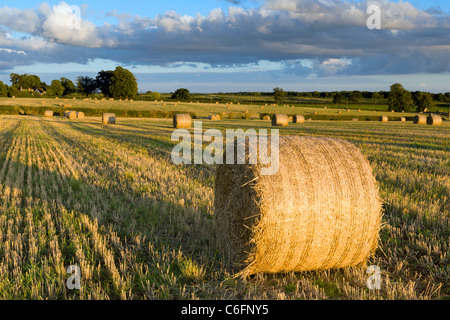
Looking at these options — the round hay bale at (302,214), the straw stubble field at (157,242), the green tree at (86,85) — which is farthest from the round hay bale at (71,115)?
the green tree at (86,85)

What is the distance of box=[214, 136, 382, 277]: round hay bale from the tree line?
93324mm

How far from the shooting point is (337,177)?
502cm

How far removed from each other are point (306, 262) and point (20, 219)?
485cm

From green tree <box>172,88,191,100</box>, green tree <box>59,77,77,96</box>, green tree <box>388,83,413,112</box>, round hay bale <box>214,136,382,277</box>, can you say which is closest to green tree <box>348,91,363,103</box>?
green tree <box>388,83,413,112</box>

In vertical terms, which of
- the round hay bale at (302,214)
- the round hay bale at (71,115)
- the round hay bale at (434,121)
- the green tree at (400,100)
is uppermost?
the green tree at (400,100)

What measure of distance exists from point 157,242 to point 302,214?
2282 mm

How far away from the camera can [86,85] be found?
11350 cm

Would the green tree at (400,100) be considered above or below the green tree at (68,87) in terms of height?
below

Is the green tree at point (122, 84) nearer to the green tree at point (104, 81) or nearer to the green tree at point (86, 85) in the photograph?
the green tree at point (104, 81)

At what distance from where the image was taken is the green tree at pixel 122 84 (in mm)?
97812

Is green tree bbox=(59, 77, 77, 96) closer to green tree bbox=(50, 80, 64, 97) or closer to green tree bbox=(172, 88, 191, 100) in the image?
green tree bbox=(50, 80, 64, 97)

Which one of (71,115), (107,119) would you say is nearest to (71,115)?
(71,115)

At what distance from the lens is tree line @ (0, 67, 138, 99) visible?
97875mm
